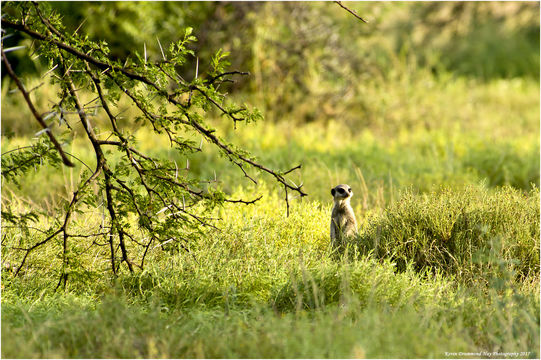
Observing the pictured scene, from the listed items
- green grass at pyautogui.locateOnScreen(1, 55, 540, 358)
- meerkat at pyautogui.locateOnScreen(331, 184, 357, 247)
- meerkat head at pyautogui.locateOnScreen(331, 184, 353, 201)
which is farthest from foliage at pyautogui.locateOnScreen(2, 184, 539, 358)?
meerkat head at pyautogui.locateOnScreen(331, 184, 353, 201)

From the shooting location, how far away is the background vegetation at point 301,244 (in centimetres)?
369

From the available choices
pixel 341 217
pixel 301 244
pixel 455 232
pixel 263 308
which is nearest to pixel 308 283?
pixel 263 308

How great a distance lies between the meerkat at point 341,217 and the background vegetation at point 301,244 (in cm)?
14

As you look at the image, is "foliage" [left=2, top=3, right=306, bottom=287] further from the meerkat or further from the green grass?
the meerkat

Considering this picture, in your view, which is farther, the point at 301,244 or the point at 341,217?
the point at 341,217

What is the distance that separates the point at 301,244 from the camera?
5488 millimetres

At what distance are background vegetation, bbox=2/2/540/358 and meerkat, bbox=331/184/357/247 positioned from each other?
14 cm

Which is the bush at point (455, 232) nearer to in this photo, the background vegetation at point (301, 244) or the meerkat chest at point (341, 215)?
the background vegetation at point (301, 244)

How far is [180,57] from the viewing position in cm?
444

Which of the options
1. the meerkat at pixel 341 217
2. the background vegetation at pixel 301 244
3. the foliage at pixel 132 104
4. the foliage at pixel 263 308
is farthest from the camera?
the meerkat at pixel 341 217

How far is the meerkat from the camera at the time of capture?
5.70m

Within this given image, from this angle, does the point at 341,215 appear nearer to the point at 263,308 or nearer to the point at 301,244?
the point at 301,244

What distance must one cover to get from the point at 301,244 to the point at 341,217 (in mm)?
540

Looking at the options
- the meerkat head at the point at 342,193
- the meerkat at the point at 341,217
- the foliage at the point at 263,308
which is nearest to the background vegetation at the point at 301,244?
the foliage at the point at 263,308
